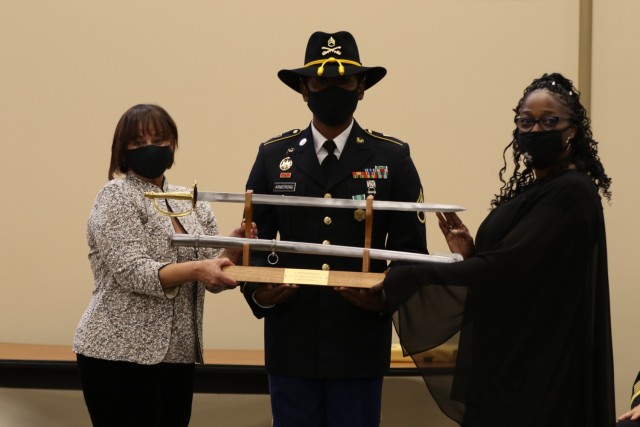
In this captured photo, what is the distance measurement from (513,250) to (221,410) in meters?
2.66

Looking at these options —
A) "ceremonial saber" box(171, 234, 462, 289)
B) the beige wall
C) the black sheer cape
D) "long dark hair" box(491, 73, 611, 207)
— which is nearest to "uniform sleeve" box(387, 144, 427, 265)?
"ceremonial saber" box(171, 234, 462, 289)

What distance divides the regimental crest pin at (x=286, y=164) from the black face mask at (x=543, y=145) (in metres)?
0.65

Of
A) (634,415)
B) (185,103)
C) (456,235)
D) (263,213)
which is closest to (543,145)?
(456,235)

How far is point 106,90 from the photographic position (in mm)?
4828

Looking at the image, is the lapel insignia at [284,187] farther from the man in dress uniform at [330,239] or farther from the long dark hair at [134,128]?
the long dark hair at [134,128]

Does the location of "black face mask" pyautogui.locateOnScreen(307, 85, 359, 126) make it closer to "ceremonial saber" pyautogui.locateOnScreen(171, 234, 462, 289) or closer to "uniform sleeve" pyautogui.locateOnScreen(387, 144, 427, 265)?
"uniform sleeve" pyautogui.locateOnScreen(387, 144, 427, 265)

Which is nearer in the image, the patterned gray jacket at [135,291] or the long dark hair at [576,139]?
the long dark hair at [576,139]

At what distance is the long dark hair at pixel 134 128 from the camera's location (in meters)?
3.01

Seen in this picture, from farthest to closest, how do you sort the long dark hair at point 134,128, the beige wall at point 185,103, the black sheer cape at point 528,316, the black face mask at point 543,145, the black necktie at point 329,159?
the beige wall at point 185,103 → the long dark hair at point 134,128 → the black necktie at point 329,159 → the black face mask at point 543,145 → the black sheer cape at point 528,316

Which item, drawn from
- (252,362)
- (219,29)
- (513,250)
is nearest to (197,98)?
(219,29)

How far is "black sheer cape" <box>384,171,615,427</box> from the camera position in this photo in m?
2.41

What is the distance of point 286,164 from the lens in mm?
2785

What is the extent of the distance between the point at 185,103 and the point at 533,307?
2.79 metres

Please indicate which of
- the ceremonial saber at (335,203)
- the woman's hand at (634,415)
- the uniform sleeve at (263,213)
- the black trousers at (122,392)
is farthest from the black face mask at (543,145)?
the black trousers at (122,392)
